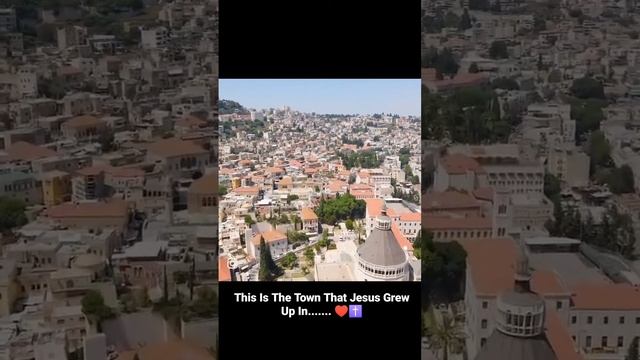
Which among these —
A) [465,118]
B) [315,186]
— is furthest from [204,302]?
[465,118]

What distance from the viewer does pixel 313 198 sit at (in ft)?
11.2

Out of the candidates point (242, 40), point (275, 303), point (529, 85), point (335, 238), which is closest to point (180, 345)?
point (275, 303)

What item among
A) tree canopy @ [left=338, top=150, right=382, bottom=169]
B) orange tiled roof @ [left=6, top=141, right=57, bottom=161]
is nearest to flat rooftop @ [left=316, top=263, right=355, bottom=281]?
tree canopy @ [left=338, top=150, right=382, bottom=169]

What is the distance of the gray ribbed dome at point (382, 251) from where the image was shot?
3324 mm

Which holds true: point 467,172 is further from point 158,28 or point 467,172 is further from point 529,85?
point 158,28

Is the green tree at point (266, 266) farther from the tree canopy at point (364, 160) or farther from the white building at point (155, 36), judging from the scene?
the white building at point (155, 36)

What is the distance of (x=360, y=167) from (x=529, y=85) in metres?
0.90

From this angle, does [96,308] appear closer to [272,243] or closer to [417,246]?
[272,243]

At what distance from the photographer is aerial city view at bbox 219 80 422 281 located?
3328 mm

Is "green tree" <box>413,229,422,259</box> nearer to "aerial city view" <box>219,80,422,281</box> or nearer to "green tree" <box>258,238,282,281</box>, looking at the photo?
"aerial city view" <box>219,80,422,281</box>

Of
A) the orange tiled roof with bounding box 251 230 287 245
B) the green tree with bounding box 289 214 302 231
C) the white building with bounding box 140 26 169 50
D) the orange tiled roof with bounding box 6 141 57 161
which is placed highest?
the white building with bounding box 140 26 169 50

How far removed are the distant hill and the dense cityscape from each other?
15 millimetres

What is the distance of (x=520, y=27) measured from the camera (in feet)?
10.7

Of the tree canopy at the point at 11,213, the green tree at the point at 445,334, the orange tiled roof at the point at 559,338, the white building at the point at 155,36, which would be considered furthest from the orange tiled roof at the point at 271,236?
the orange tiled roof at the point at 559,338
